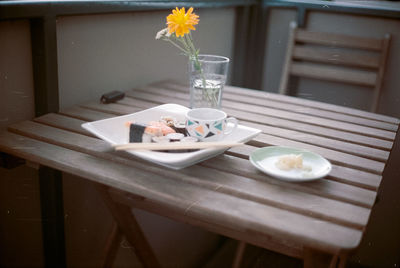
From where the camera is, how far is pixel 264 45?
7.95ft

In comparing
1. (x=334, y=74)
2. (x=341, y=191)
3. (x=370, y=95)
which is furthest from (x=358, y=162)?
(x=370, y=95)

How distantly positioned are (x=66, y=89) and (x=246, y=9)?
4.25 ft

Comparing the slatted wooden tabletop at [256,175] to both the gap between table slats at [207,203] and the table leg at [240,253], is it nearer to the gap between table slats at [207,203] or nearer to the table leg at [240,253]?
the gap between table slats at [207,203]

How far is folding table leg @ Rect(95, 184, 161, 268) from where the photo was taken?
1209 millimetres

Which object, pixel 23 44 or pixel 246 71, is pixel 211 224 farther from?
pixel 246 71

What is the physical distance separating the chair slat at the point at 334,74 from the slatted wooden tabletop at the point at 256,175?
0.76m

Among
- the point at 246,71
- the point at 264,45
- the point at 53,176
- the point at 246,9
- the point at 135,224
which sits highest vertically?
the point at 246,9

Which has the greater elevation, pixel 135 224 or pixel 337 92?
pixel 337 92

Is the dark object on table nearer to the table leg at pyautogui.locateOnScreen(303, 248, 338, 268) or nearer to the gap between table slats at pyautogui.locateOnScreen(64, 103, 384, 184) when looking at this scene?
the gap between table slats at pyautogui.locateOnScreen(64, 103, 384, 184)

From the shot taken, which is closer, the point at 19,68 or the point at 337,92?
the point at 19,68

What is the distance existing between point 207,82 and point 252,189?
49cm

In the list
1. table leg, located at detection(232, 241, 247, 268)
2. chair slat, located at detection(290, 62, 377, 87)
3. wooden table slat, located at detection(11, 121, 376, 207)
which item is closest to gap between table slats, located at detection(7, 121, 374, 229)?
wooden table slat, located at detection(11, 121, 376, 207)

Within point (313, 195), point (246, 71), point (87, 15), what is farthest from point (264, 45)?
point (313, 195)

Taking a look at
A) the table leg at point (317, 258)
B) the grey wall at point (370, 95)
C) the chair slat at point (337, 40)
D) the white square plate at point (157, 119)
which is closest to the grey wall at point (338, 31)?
the grey wall at point (370, 95)
